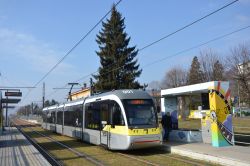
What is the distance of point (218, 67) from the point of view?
55500 mm

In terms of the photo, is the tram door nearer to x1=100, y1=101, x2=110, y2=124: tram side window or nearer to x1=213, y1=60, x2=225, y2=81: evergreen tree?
x1=100, y1=101, x2=110, y2=124: tram side window

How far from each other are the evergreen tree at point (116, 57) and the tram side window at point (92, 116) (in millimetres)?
27695

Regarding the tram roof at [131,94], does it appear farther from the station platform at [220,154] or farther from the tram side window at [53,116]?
the tram side window at [53,116]

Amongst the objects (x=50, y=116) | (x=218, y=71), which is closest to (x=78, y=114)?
(x=50, y=116)

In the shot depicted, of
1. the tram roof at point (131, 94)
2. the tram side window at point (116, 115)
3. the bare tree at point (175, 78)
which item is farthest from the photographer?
the bare tree at point (175, 78)

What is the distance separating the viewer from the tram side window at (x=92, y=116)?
67.8ft

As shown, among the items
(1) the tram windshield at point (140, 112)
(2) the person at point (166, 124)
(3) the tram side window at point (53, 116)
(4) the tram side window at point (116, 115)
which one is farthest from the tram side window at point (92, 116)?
(3) the tram side window at point (53, 116)

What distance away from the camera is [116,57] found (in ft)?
171

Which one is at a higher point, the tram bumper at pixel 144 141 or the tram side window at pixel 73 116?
the tram side window at pixel 73 116

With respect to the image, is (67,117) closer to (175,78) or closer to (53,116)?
(53,116)

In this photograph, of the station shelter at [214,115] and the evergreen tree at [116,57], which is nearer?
the station shelter at [214,115]

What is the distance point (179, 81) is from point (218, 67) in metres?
30.3

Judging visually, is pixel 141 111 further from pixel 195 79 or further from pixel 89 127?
pixel 195 79

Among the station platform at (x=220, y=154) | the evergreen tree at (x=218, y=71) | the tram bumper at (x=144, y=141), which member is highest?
the evergreen tree at (x=218, y=71)
